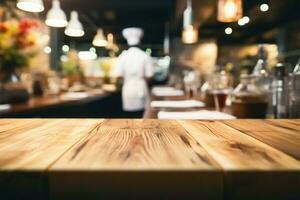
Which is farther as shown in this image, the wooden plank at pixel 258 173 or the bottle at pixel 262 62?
the bottle at pixel 262 62

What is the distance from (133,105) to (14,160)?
488 centimetres

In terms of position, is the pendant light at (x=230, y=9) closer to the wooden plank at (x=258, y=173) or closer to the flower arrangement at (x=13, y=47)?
the flower arrangement at (x=13, y=47)

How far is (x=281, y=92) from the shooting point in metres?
1.60

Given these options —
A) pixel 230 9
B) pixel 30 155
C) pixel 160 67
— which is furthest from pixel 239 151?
pixel 160 67

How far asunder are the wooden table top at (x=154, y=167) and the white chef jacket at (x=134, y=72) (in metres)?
4.39

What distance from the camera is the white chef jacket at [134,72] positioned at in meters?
5.21

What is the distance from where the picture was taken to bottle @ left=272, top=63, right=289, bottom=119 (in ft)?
5.19

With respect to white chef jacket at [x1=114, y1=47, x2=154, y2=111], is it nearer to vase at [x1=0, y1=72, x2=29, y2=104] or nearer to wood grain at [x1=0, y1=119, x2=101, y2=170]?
vase at [x1=0, y1=72, x2=29, y2=104]

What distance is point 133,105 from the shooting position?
217 inches

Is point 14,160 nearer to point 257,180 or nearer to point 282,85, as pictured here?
point 257,180

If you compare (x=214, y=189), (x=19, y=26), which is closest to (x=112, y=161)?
(x=214, y=189)

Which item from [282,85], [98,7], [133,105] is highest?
[98,7]

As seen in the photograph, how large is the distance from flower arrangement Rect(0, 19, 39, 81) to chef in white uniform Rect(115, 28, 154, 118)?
2.27 metres

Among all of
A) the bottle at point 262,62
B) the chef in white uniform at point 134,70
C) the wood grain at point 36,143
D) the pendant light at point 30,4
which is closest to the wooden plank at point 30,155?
the wood grain at point 36,143
